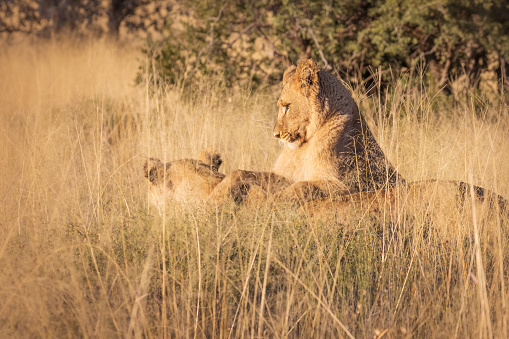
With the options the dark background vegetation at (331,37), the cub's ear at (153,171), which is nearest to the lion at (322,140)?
the cub's ear at (153,171)

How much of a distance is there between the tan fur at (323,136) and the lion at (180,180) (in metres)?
0.72

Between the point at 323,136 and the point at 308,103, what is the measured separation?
12.3 inches

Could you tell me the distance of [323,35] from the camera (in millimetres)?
8789

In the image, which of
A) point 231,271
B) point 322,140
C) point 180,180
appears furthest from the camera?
point 322,140

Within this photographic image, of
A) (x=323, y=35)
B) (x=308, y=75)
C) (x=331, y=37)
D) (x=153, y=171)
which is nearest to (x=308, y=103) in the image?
(x=308, y=75)

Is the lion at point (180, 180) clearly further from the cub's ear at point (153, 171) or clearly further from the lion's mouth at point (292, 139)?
the lion's mouth at point (292, 139)

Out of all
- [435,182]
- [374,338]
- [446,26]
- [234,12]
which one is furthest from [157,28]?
[374,338]

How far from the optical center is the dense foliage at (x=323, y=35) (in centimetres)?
835

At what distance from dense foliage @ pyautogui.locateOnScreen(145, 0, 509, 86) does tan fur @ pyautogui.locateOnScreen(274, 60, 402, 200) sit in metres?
3.67

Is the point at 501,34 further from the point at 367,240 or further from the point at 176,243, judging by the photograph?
the point at 176,243

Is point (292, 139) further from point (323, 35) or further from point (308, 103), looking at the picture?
point (323, 35)

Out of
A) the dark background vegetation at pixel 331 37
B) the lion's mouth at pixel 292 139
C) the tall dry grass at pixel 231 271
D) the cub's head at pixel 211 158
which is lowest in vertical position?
the tall dry grass at pixel 231 271

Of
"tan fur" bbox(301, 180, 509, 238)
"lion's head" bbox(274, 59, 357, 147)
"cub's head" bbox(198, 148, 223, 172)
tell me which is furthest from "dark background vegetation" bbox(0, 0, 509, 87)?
"tan fur" bbox(301, 180, 509, 238)

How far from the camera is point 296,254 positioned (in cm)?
304
